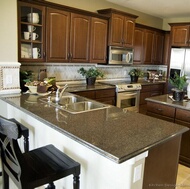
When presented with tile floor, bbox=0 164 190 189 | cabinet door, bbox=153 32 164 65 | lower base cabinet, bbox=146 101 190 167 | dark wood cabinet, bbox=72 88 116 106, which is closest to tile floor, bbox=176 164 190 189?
tile floor, bbox=0 164 190 189

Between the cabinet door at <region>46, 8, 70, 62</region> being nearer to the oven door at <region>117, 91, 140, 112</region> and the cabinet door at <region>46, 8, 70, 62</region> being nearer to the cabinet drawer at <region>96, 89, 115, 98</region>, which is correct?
the cabinet drawer at <region>96, 89, 115, 98</region>

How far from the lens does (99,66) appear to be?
467 cm

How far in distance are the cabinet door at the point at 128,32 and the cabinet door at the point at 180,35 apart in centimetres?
125

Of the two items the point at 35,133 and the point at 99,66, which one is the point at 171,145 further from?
the point at 99,66

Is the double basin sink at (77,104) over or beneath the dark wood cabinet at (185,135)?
over

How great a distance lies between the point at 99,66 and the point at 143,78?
5.40 ft

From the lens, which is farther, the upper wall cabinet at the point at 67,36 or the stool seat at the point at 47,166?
the upper wall cabinet at the point at 67,36

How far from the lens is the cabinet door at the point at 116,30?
13.8 ft

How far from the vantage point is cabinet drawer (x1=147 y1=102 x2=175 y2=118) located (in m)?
3.00

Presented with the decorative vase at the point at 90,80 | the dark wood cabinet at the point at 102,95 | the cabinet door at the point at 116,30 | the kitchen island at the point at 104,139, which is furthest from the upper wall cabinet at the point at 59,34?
the kitchen island at the point at 104,139

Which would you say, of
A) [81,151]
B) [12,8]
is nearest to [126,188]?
[81,151]

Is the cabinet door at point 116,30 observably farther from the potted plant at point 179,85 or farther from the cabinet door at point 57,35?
the potted plant at point 179,85

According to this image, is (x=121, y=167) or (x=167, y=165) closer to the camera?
(x=121, y=167)

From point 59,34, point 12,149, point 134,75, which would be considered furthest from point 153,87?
point 12,149
